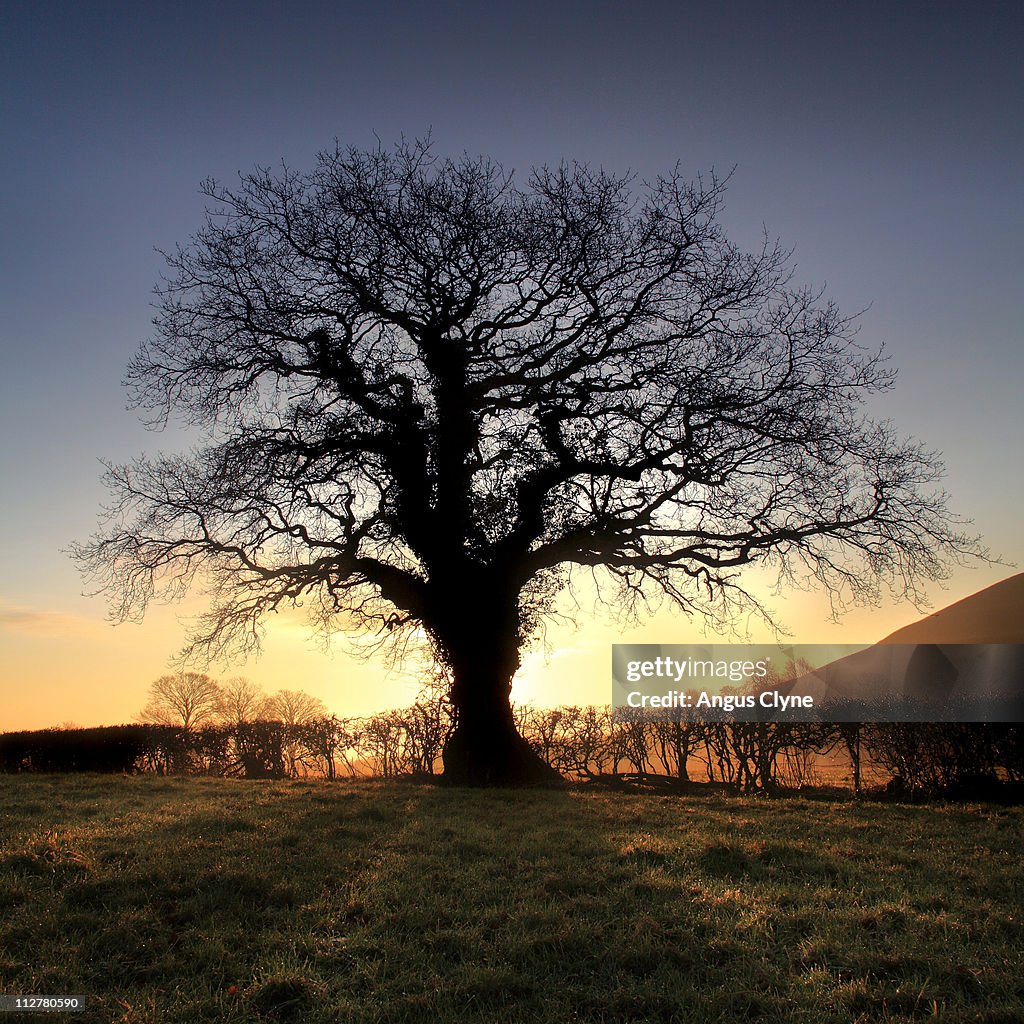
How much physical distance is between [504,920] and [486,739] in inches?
392

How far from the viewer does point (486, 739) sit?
15.3 meters

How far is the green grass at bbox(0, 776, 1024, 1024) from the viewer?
14.3ft

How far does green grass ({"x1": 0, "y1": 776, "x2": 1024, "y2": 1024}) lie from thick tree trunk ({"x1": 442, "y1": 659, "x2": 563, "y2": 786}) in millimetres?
5976

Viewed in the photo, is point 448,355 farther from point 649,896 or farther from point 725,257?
point 649,896

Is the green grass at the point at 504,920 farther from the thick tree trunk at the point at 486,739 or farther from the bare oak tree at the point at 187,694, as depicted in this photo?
the bare oak tree at the point at 187,694

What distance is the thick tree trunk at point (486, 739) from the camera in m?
15.1

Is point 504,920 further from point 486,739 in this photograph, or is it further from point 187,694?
point 187,694

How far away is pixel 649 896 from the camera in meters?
6.02

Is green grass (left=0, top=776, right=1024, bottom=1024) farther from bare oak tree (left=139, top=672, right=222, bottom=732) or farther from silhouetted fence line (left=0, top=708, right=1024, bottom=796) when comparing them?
bare oak tree (left=139, top=672, right=222, bottom=732)

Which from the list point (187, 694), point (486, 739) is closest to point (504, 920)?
point (486, 739)

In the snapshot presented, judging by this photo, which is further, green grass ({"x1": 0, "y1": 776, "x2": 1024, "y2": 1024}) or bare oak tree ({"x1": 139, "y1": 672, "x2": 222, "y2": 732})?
bare oak tree ({"x1": 139, "y1": 672, "x2": 222, "y2": 732})

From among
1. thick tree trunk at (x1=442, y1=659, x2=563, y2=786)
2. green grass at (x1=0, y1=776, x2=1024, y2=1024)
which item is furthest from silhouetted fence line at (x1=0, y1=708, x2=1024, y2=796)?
green grass at (x1=0, y1=776, x2=1024, y2=1024)

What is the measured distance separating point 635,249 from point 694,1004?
531 inches

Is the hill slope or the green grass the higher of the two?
the hill slope
